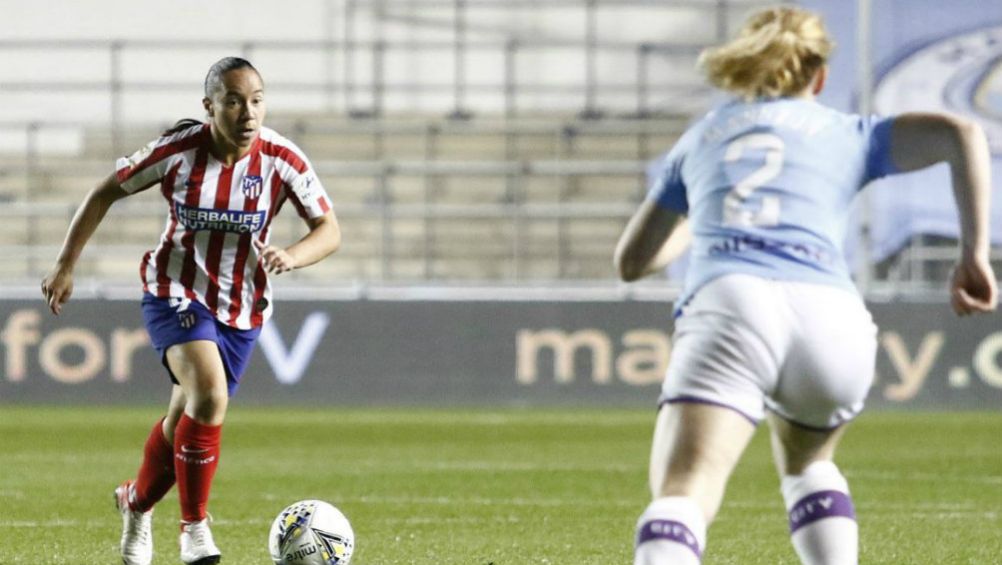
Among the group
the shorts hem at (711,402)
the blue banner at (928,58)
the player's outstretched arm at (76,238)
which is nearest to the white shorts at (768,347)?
the shorts hem at (711,402)

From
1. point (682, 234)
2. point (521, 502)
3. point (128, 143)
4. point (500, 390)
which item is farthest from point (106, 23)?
point (682, 234)

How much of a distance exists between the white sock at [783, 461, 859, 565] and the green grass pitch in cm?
228

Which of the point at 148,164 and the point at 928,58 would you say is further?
the point at 928,58

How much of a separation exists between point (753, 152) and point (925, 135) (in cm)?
38

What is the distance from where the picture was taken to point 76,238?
→ 6367 millimetres

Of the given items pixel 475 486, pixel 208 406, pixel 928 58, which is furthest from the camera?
pixel 928 58

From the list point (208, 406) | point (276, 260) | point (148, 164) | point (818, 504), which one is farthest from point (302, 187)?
point (818, 504)

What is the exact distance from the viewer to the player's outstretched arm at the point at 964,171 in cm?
401

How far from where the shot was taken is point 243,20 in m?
22.9

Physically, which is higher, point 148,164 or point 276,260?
point 148,164

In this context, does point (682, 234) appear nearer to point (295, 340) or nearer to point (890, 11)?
point (295, 340)

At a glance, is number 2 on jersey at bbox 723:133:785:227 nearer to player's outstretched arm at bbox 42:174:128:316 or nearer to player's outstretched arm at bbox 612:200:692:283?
player's outstretched arm at bbox 612:200:692:283

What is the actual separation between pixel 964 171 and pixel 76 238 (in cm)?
344

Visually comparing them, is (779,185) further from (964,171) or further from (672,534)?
(672,534)
